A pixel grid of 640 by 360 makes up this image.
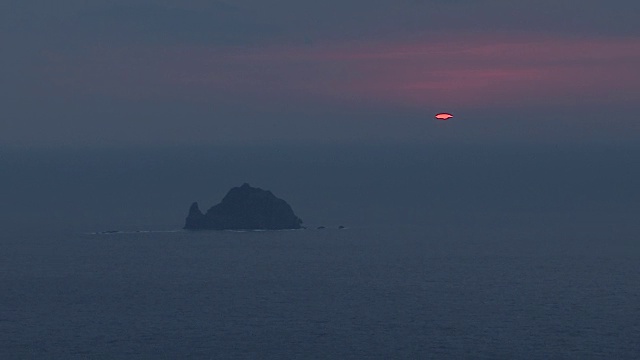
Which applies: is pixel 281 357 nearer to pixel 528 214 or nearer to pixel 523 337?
pixel 523 337

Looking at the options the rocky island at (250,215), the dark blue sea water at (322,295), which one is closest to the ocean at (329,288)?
the dark blue sea water at (322,295)

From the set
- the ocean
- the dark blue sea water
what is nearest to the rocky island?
the ocean

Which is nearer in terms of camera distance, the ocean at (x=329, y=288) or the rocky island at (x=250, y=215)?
the ocean at (x=329, y=288)

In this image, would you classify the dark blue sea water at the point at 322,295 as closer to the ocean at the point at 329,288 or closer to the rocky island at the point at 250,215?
the ocean at the point at 329,288

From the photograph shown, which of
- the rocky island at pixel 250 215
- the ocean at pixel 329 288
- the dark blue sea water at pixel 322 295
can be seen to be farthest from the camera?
the rocky island at pixel 250 215

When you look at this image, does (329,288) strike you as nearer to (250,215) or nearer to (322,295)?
(322,295)

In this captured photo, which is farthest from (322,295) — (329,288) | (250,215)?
(250,215)
